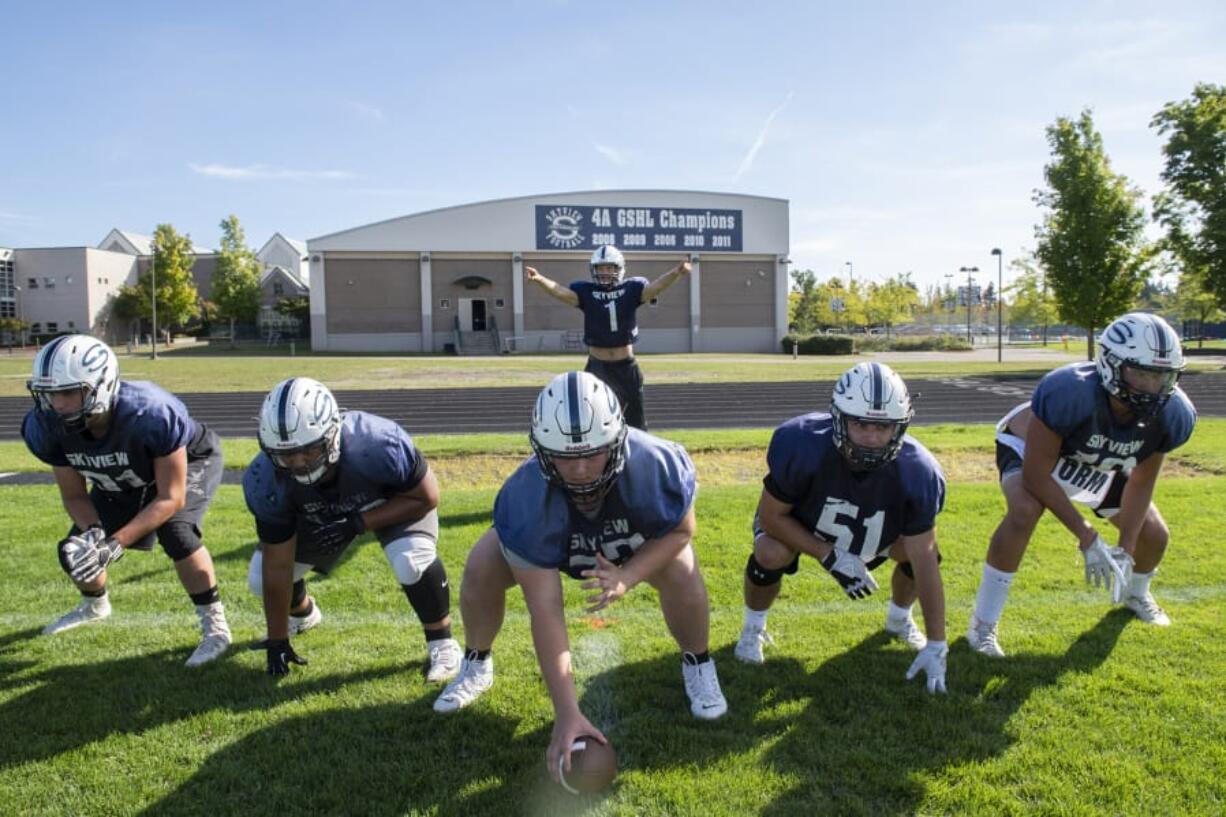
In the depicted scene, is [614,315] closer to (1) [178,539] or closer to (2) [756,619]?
(2) [756,619]

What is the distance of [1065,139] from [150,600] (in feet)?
99.0

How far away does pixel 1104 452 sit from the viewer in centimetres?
432

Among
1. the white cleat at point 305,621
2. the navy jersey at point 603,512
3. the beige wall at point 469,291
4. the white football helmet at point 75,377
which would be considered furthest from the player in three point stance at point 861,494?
the beige wall at point 469,291

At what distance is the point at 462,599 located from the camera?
3773 millimetres

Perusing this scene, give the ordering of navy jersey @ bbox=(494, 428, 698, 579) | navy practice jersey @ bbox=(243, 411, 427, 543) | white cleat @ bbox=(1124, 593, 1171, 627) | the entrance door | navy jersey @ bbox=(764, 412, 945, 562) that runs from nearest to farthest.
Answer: navy jersey @ bbox=(494, 428, 698, 579) → navy jersey @ bbox=(764, 412, 945, 562) → navy practice jersey @ bbox=(243, 411, 427, 543) → white cleat @ bbox=(1124, 593, 1171, 627) → the entrance door

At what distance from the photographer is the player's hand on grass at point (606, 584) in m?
2.94

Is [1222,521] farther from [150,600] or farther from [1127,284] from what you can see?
[1127,284]

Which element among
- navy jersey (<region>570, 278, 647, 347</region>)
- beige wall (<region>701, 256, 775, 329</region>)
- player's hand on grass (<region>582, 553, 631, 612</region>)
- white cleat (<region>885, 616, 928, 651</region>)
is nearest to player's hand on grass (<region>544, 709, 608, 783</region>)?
player's hand on grass (<region>582, 553, 631, 612</region>)

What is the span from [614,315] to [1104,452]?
4062 millimetres

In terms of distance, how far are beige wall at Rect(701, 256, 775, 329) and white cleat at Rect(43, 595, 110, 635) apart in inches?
1724

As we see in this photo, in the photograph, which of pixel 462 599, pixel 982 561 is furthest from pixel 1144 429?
pixel 462 599

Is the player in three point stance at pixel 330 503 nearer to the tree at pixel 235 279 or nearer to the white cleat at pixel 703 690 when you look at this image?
the white cleat at pixel 703 690

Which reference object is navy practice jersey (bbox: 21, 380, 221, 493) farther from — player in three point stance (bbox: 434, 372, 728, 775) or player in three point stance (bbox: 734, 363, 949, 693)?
player in three point stance (bbox: 734, 363, 949, 693)

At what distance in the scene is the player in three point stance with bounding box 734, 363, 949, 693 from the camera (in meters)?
3.58
